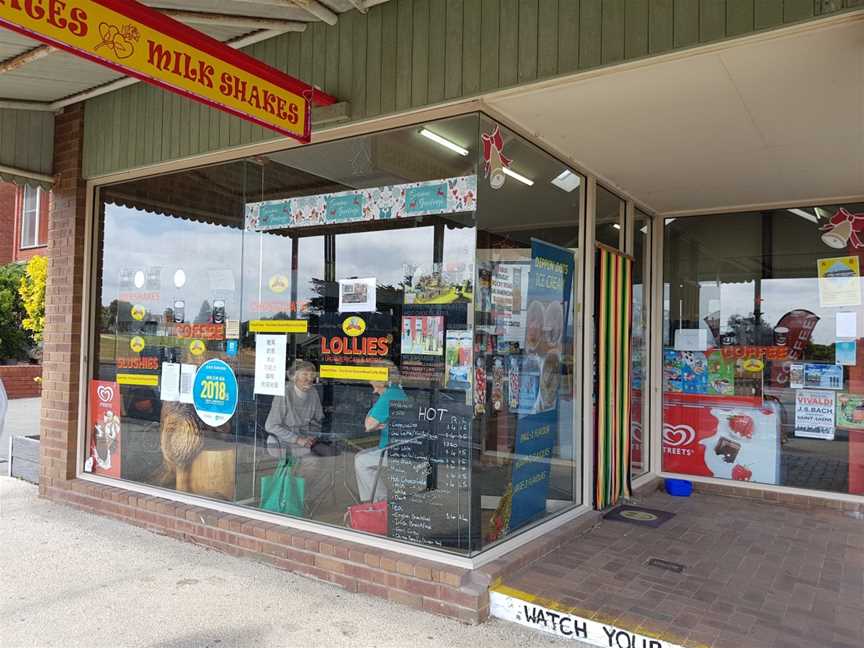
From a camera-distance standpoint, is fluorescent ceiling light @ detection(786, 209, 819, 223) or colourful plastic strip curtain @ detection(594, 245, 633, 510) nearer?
colourful plastic strip curtain @ detection(594, 245, 633, 510)

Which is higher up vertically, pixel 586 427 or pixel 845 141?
pixel 845 141

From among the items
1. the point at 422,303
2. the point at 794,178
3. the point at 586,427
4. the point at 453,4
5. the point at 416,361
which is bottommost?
the point at 586,427

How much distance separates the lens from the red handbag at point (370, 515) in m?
4.35

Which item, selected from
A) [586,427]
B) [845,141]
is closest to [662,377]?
[586,427]

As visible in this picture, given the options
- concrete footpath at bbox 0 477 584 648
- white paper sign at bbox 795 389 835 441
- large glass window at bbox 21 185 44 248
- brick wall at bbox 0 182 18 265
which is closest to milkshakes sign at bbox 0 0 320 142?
concrete footpath at bbox 0 477 584 648

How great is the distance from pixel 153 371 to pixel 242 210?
1.72 m

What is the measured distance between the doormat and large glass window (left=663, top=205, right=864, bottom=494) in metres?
1.19

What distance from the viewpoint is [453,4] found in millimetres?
3998

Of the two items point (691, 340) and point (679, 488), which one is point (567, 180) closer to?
point (691, 340)

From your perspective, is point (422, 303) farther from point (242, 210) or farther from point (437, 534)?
point (242, 210)

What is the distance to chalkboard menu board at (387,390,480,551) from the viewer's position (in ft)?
13.1

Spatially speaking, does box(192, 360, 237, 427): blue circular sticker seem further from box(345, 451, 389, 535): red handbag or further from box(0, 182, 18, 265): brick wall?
box(0, 182, 18, 265): brick wall

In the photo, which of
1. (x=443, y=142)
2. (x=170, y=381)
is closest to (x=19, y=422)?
(x=170, y=381)

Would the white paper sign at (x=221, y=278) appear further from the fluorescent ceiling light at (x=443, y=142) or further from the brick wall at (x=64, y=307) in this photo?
the fluorescent ceiling light at (x=443, y=142)
